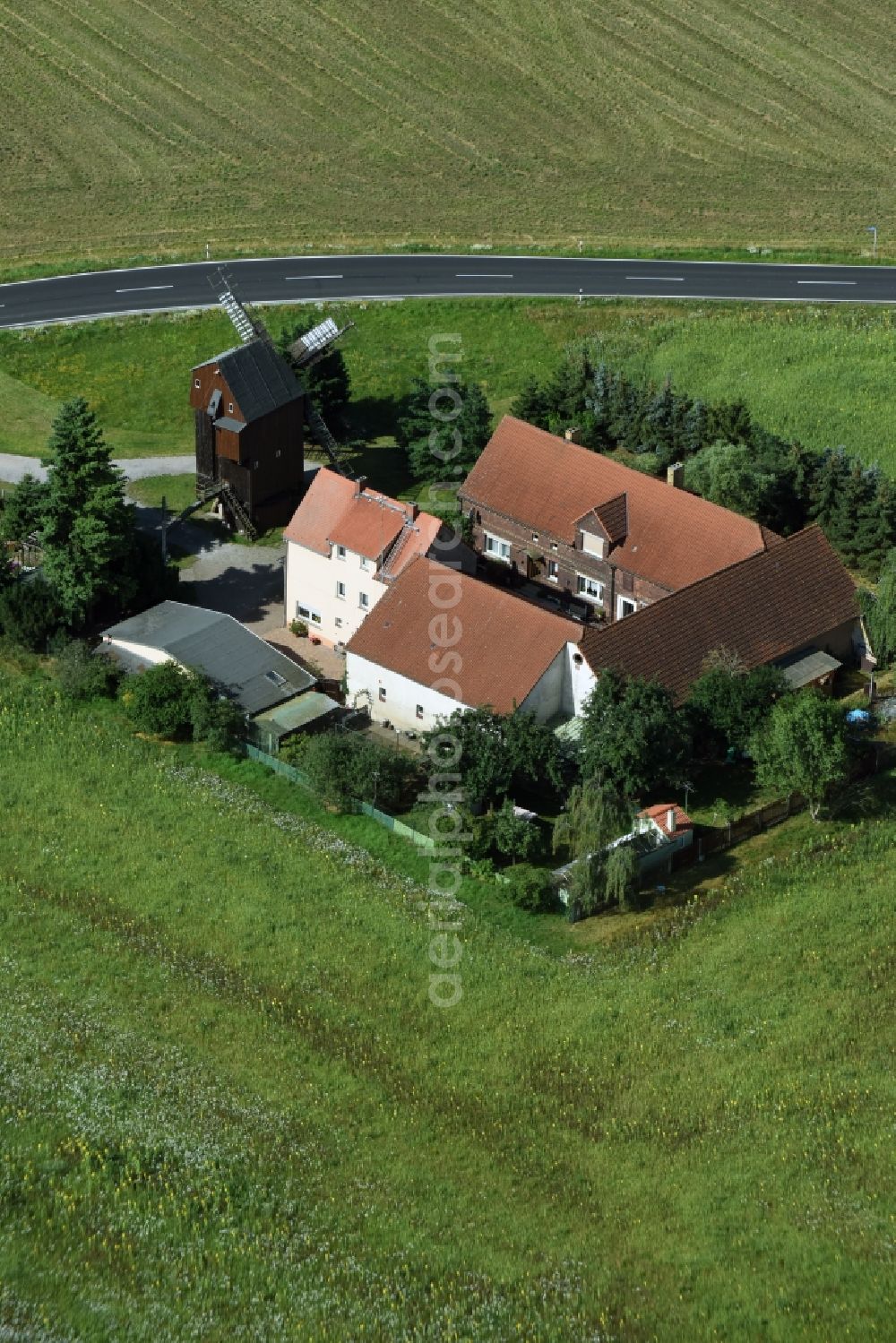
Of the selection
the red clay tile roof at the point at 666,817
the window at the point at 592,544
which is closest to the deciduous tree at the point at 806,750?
the red clay tile roof at the point at 666,817

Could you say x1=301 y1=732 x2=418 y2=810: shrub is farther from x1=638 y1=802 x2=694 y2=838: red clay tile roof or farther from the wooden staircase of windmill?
the wooden staircase of windmill

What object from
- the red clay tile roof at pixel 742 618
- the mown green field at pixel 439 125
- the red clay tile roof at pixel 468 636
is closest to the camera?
the red clay tile roof at pixel 468 636

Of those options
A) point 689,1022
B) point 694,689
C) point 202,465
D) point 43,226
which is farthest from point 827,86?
point 689,1022

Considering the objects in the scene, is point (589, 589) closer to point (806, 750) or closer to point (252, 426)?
point (252, 426)

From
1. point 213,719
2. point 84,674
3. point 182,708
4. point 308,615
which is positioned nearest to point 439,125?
point 308,615

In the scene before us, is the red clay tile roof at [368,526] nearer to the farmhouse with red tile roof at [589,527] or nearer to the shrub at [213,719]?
the farmhouse with red tile roof at [589,527]

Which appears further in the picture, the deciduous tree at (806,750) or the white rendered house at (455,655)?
the white rendered house at (455,655)

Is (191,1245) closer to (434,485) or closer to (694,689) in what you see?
(694,689)
